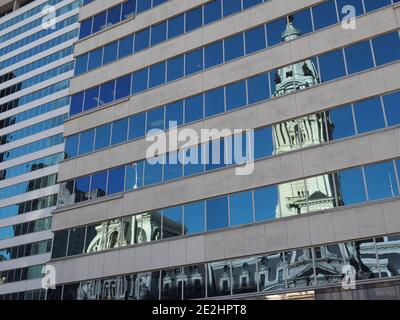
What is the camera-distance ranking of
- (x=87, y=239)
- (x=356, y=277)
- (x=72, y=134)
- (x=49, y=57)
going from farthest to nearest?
(x=49, y=57)
(x=72, y=134)
(x=87, y=239)
(x=356, y=277)

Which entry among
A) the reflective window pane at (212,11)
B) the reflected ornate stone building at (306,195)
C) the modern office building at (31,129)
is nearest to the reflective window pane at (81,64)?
the reflective window pane at (212,11)

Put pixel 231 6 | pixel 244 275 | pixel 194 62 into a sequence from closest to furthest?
pixel 244 275
pixel 231 6
pixel 194 62

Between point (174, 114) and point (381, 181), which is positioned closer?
point (381, 181)

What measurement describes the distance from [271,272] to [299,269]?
56.4 inches

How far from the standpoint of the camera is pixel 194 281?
77.6 feet

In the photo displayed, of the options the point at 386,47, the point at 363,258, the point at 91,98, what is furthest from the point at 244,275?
the point at 91,98

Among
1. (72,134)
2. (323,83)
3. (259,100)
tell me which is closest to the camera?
(323,83)

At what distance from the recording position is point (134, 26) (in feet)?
106

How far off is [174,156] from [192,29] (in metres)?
8.93

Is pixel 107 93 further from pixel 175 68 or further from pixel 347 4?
pixel 347 4

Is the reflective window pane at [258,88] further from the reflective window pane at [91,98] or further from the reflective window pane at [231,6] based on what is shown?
the reflective window pane at [91,98]

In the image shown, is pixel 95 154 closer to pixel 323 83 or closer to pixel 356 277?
pixel 323 83

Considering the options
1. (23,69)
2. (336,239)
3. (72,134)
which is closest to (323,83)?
(336,239)

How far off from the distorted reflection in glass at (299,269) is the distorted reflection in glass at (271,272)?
0.31 metres
